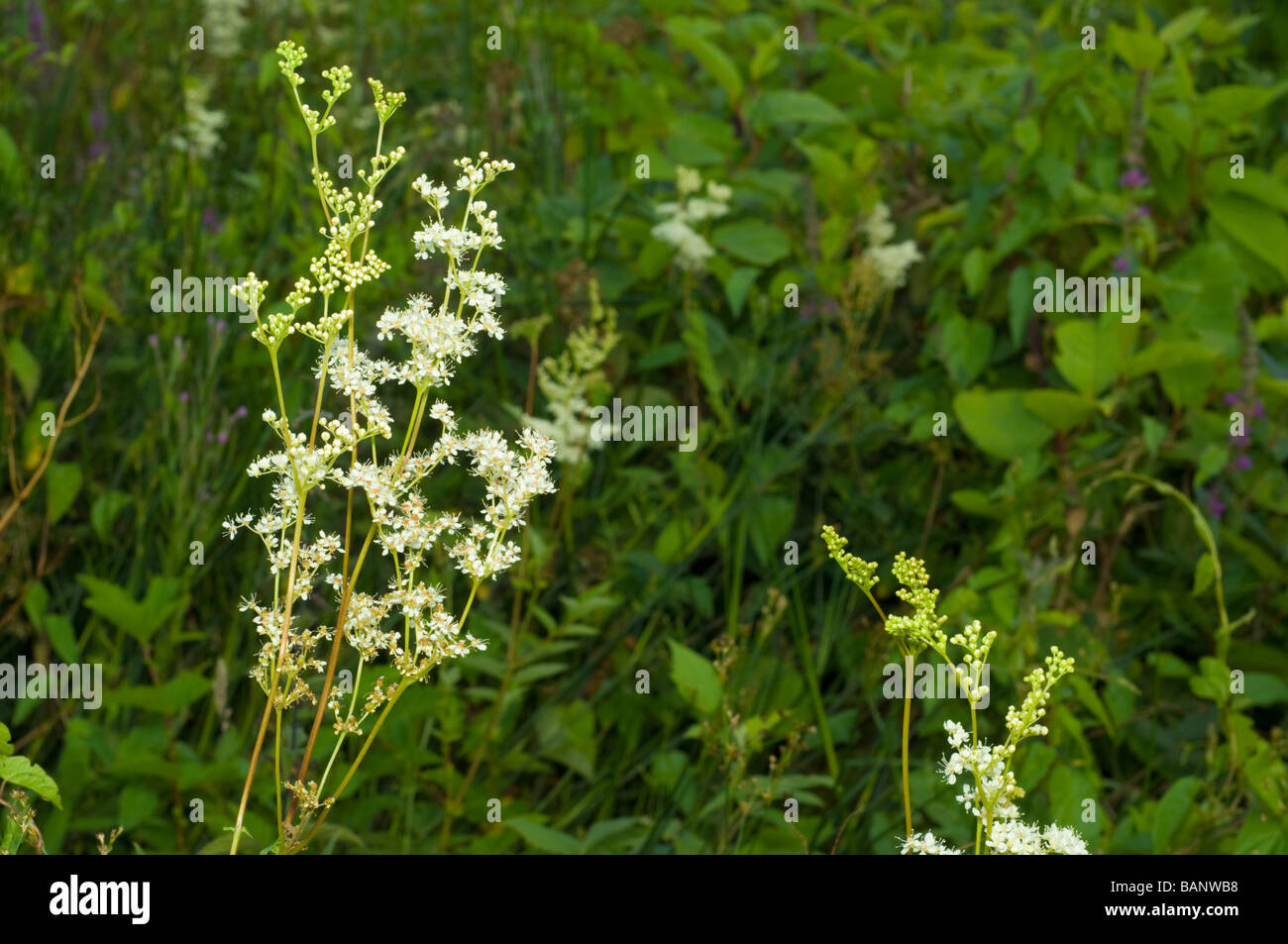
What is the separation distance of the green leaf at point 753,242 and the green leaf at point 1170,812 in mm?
1488

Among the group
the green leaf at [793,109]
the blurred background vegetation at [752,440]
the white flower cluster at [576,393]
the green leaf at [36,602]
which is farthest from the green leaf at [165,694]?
the green leaf at [793,109]

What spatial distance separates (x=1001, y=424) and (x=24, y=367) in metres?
1.91

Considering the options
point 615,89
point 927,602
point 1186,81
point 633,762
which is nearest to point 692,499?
point 633,762

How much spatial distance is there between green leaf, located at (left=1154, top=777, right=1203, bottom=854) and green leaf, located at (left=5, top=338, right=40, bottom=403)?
2.10 metres

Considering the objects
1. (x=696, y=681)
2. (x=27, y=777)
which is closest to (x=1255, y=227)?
(x=696, y=681)

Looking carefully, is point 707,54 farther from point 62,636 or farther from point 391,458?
point 391,458

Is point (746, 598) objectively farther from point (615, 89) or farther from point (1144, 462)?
point (615, 89)

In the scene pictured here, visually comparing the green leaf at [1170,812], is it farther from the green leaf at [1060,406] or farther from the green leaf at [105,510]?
the green leaf at [105,510]

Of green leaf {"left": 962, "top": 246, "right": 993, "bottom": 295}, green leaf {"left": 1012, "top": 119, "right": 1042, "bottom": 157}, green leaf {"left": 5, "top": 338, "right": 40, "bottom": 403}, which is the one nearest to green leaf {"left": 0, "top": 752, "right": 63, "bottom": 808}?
green leaf {"left": 5, "top": 338, "right": 40, "bottom": 403}

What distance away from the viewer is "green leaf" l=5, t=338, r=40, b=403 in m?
2.43

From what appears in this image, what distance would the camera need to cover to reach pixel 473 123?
11.3 feet

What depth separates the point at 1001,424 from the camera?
2.55 metres

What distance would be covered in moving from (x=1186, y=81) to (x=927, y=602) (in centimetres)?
231

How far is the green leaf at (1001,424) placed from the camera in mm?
2514
